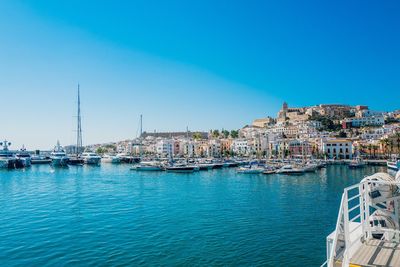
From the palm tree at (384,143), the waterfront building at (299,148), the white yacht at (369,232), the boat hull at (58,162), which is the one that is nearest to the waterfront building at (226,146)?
the waterfront building at (299,148)

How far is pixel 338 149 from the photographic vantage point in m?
90.8

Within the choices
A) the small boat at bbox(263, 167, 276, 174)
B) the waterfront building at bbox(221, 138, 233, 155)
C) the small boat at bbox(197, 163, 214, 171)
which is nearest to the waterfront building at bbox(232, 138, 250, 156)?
the waterfront building at bbox(221, 138, 233, 155)

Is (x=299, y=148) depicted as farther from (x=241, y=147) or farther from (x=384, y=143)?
(x=384, y=143)

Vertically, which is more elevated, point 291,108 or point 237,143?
point 291,108

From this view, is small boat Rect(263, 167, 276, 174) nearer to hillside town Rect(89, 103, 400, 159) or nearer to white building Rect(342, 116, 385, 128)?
hillside town Rect(89, 103, 400, 159)

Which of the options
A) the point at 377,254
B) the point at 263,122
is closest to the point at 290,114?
the point at 263,122

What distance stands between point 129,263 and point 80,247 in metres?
3.85

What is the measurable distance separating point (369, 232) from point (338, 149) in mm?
91556

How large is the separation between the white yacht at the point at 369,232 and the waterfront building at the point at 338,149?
88136 mm

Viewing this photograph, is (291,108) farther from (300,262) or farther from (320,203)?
(300,262)

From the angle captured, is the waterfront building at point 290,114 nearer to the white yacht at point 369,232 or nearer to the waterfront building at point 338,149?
the waterfront building at point 338,149

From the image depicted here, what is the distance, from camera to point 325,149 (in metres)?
91.3

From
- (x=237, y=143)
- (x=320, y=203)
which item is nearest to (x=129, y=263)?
(x=320, y=203)

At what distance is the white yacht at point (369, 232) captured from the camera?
572cm
